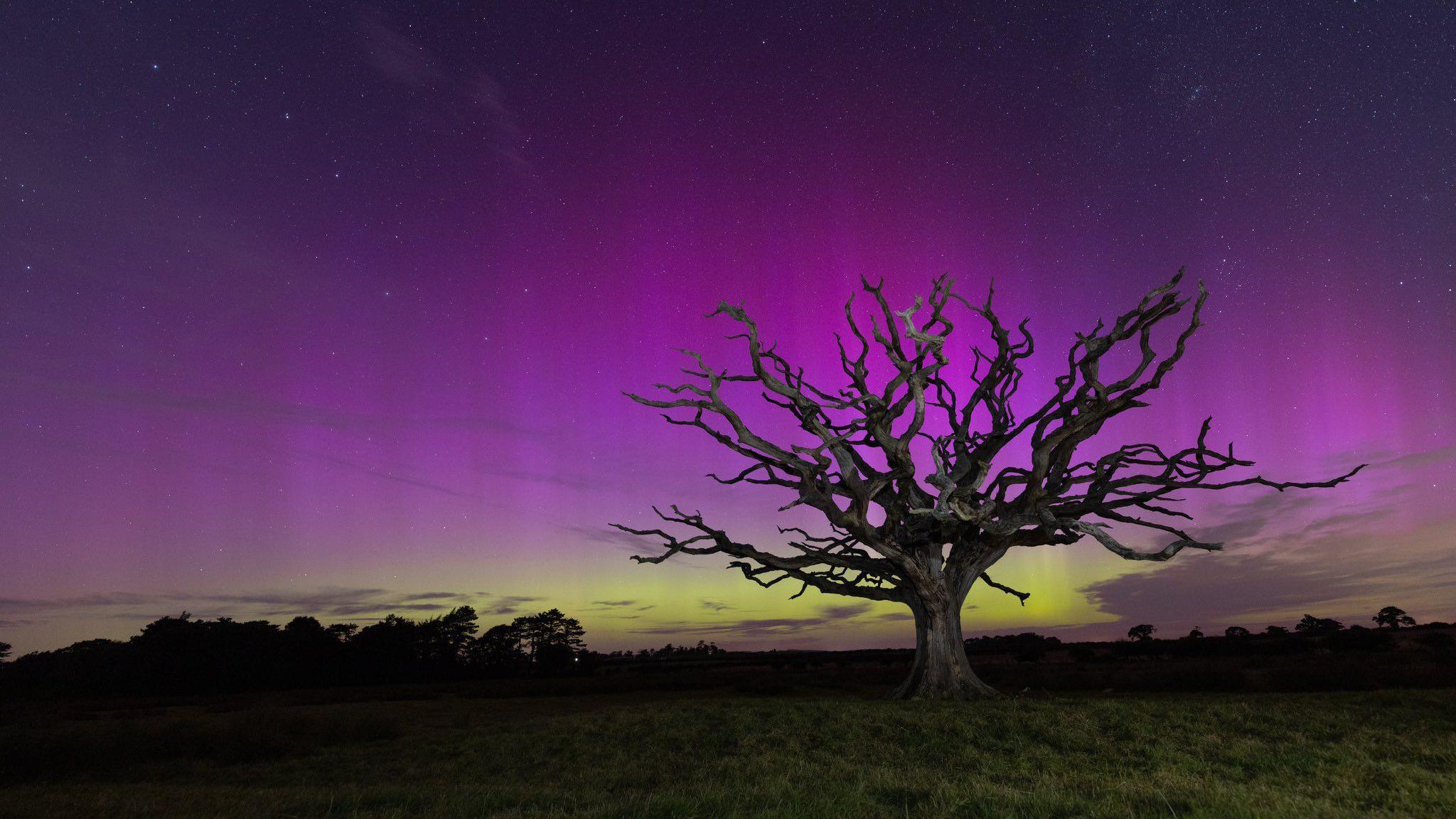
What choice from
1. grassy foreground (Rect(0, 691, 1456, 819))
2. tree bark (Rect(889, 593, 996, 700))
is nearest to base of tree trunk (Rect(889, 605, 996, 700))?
tree bark (Rect(889, 593, 996, 700))

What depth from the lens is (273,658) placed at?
177ft

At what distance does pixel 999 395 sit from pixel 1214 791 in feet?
62.5

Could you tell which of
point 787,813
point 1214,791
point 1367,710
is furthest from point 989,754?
point 1367,710

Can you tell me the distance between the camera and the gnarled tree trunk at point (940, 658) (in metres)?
20.7

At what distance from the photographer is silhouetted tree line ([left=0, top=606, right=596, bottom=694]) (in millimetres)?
49062

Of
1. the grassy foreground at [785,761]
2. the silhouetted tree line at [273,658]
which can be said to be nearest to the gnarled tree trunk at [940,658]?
the grassy foreground at [785,761]

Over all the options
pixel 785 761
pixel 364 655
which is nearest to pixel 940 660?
pixel 785 761

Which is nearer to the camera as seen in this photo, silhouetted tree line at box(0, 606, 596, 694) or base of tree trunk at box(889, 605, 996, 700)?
base of tree trunk at box(889, 605, 996, 700)

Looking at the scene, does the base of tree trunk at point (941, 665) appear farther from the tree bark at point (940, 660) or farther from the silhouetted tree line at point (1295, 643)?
the silhouetted tree line at point (1295, 643)

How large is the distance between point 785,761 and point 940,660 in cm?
1177

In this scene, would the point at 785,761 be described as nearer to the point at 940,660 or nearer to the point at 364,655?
the point at 940,660

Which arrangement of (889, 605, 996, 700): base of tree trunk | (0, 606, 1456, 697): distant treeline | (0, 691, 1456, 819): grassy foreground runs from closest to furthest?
(0, 691, 1456, 819): grassy foreground → (889, 605, 996, 700): base of tree trunk → (0, 606, 1456, 697): distant treeline

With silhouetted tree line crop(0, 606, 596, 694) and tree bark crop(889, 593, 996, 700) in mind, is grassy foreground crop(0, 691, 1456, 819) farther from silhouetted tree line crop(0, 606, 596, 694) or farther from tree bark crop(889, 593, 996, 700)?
silhouetted tree line crop(0, 606, 596, 694)

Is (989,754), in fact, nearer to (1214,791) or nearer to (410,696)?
(1214,791)
